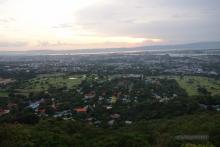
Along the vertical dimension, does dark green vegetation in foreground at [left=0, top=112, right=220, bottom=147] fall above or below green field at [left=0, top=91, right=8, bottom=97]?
above

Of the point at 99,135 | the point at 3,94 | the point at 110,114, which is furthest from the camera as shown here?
the point at 3,94

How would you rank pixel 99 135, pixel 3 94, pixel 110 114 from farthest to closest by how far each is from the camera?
pixel 3 94
pixel 110 114
pixel 99 135

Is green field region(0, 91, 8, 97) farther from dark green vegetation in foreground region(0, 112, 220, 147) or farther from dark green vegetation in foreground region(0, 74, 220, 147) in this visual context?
dark green vegetation in foreground region(0, 112, 220, 147)

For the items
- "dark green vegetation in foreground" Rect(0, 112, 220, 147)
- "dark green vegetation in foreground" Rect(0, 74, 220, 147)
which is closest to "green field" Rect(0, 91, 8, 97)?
"dark green vegetation in foreground" Rect(0, 74, 220, 147)

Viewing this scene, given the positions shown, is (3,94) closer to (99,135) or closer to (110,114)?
(110,114)

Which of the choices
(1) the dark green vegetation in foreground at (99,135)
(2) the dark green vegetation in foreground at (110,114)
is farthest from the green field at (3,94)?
(1) the dark green vegetation in foreground at (99,135)

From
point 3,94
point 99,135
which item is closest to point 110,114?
point 99,135

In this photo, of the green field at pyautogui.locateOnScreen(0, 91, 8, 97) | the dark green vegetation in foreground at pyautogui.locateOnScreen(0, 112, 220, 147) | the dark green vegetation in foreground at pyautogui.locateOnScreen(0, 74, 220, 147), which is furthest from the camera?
the green field at pyautogui.locateOnScreen(0, 91, 8, 97)

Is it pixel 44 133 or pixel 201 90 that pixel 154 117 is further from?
pixel 201 90
